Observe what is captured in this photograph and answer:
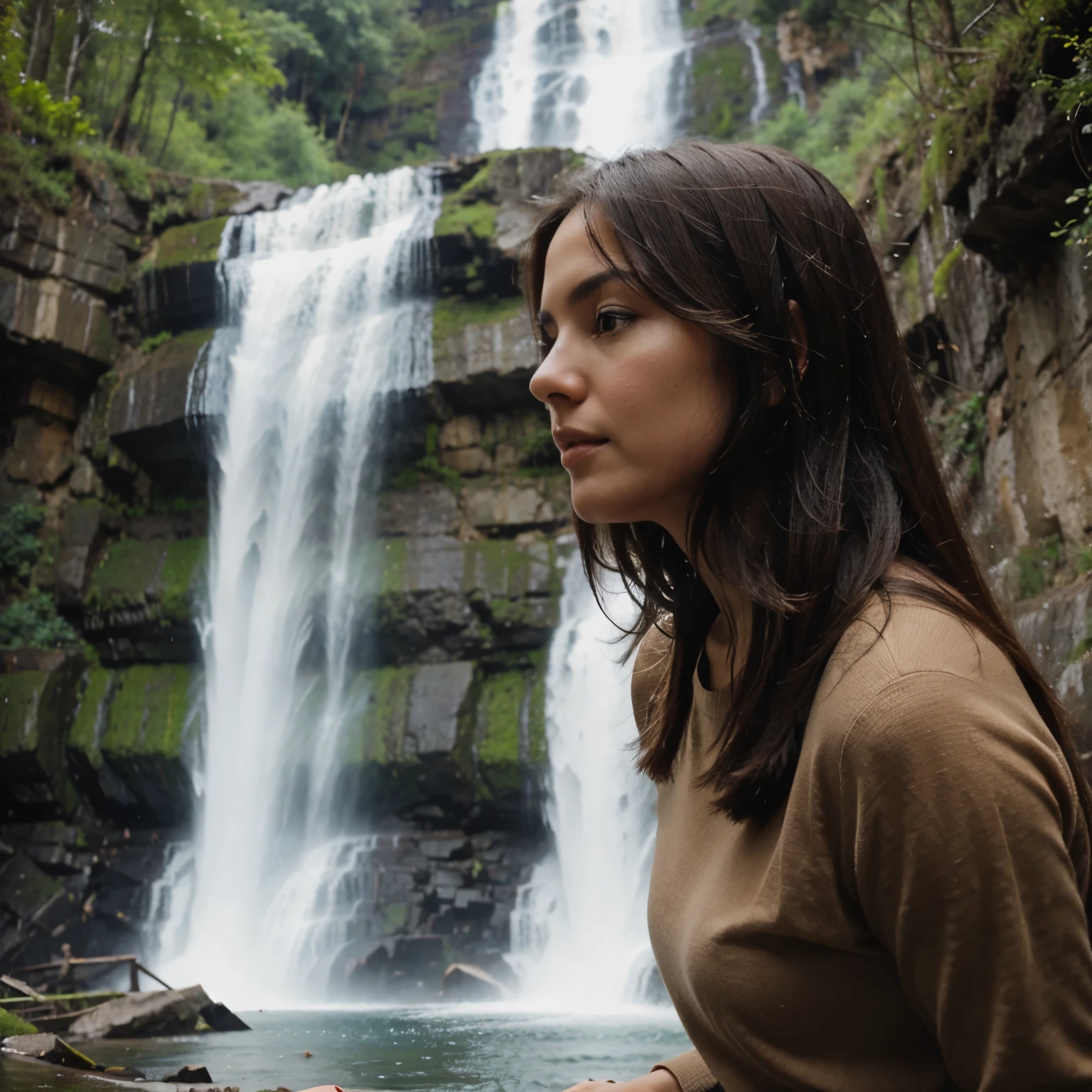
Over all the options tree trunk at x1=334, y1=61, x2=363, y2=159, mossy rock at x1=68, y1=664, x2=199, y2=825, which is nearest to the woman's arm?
mossy rock at x1=68, y1=664, x2=199, y2=825

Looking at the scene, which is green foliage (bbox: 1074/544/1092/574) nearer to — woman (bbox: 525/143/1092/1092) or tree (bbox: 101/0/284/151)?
woman (bbox: 525/143/1092/1092)

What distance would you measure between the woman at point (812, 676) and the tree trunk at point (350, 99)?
2781 centimetres

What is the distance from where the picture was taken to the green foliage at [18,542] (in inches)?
602

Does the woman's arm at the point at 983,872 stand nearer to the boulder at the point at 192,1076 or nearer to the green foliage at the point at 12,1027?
the boulder at the point at 192,1076

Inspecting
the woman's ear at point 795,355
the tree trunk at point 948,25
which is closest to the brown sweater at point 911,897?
the woman's ear at point 795,355

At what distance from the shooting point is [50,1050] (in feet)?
13.8

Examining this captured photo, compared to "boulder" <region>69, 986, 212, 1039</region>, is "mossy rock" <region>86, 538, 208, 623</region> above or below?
above

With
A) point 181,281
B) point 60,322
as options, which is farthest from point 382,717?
point 60,322

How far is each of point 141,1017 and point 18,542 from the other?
11.1 meters

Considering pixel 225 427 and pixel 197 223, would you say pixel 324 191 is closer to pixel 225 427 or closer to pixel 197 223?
pixel 197 223

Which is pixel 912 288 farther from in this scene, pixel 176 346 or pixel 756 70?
pixel 756 70

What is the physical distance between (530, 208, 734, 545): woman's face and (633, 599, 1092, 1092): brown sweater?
0.28m

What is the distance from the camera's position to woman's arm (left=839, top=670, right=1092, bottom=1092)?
33.2 inches

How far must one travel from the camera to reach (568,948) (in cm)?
1127
